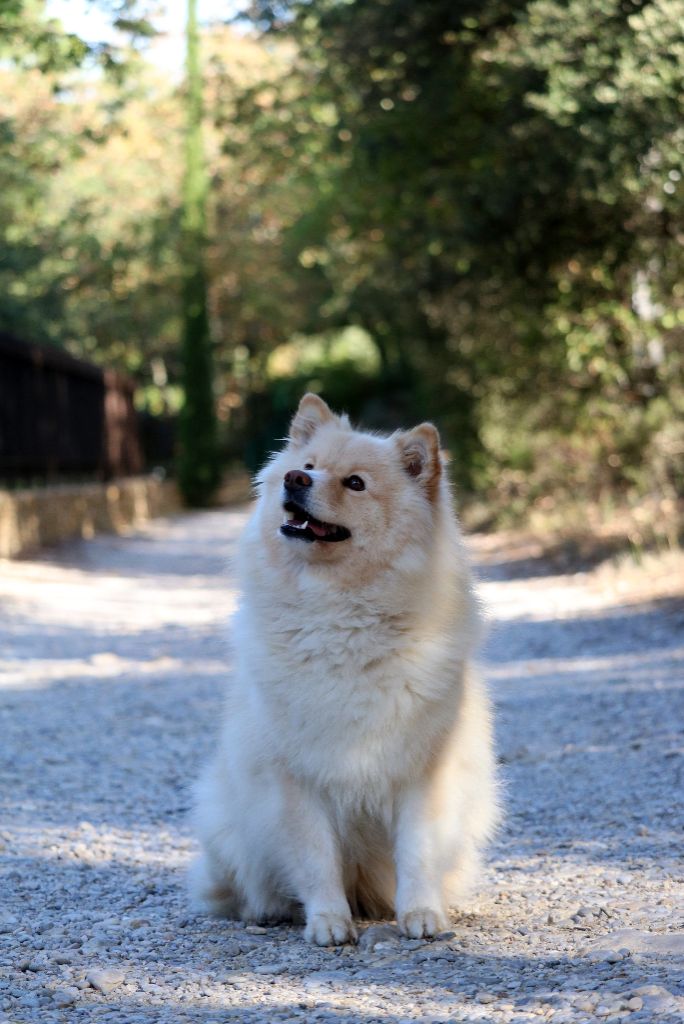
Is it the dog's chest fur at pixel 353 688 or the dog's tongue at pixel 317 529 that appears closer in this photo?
the dog's chest fur at pixel 353 688

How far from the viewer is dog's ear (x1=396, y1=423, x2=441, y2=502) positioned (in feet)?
13.6

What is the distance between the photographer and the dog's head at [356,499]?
4.04 m

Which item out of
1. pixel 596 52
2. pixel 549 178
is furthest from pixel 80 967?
pixel 549 178

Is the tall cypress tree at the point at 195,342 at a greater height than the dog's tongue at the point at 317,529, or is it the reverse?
the tall cypress tree at the point at 195,342

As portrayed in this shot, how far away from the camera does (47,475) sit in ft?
70.4

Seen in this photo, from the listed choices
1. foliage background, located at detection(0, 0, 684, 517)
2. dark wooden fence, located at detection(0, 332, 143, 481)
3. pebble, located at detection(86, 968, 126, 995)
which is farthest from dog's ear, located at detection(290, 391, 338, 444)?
dark wooden fence, located at detection(0, 332, 143, 481)

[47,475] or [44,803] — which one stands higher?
[47,475]

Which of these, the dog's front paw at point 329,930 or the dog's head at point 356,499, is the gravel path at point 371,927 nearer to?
the dog's front paw at point 329,930

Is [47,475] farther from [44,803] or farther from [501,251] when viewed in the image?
[44,803]

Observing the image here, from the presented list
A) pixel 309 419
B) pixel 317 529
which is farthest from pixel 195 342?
pixel 317 529

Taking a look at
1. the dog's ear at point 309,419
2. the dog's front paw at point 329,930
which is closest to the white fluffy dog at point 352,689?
the dog's front paw at point 329,930

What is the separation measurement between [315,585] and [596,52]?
8253 mm

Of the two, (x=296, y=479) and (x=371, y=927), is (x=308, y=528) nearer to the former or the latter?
(x=296, y=479)

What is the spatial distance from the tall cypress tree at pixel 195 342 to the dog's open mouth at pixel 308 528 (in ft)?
102
